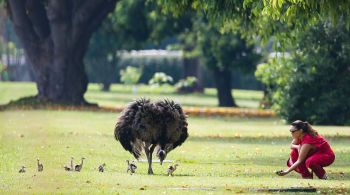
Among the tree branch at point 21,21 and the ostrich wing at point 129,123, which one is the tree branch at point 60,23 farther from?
the ostrich wing at point 129,123

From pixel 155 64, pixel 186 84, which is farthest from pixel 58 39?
pixel 155 64

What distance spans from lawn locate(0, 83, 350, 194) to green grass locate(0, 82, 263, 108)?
60.8 feet

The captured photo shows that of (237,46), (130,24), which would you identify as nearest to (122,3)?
(130,24)

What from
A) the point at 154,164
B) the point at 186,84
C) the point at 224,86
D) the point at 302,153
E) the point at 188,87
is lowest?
the point at 188,87

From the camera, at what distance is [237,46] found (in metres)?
55.5

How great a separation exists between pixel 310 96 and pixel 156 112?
69.7 ft

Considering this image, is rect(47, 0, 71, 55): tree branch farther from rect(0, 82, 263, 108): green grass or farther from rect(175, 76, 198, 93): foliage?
rect(175, 76, 198, 93): foliage

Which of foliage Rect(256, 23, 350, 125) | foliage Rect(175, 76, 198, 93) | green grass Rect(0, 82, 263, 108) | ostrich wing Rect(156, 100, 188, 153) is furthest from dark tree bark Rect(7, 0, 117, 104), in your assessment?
ostrich wing Rect(156, 100, 188, 153)

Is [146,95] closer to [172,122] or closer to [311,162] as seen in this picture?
[172,122]

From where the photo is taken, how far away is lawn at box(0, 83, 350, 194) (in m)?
18.2

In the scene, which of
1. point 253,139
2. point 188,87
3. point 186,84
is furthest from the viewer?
point 188,87

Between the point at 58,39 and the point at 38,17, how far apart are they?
120cm

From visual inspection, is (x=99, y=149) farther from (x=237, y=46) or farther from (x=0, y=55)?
(x=0, y=55)

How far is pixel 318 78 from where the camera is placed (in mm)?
41062
